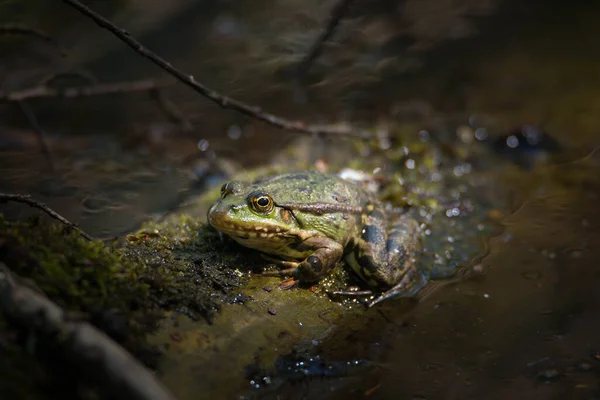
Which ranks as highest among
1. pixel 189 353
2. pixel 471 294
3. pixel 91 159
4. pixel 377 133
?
pixel 91 159

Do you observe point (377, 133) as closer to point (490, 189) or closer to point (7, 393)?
point (490, 189)

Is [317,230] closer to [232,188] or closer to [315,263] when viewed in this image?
[315,263]

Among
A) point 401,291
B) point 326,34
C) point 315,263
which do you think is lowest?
point 401,291

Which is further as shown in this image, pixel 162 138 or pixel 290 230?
pixel 162 138

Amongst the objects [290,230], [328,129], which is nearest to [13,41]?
[328,129]

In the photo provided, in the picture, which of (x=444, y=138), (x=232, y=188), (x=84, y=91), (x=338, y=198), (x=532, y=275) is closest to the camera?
(x=232, y=188)

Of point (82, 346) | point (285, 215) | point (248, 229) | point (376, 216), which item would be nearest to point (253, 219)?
point (248, 229)

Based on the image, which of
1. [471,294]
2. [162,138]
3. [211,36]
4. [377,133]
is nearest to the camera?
[471,294]
